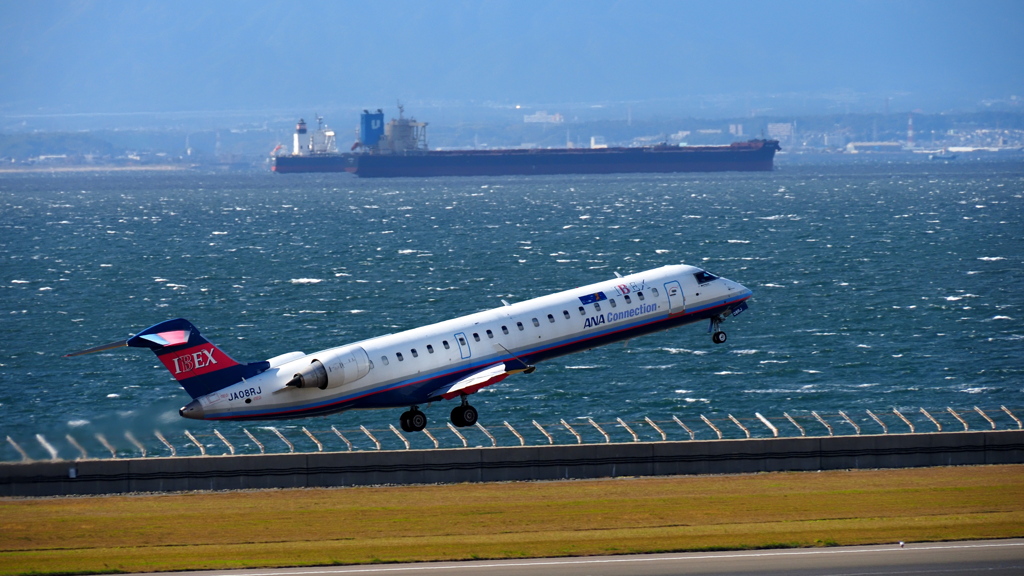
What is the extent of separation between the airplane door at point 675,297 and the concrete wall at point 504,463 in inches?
286

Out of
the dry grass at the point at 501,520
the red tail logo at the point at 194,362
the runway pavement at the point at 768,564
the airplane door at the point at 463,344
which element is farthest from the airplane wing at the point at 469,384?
the runway pavement at the point at 768,564

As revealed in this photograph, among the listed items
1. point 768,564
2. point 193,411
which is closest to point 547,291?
point 193,411

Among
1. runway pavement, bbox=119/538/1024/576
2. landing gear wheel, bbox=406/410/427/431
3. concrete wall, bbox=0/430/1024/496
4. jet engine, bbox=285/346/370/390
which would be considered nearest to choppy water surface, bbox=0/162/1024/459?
concrete wall, bbox=0/430/1024/496

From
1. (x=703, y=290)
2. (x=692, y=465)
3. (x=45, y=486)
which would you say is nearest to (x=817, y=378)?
(x=703, y=290)

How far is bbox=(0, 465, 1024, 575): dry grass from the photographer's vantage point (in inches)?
1535

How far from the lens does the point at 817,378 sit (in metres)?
77.9

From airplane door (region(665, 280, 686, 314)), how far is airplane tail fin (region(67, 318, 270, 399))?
1834 cm

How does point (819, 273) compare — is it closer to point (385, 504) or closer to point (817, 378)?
point (817, 378)

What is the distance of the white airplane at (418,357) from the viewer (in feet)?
150

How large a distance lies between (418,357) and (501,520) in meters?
7.49

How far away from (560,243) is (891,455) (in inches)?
4530

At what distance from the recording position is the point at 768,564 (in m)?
36.7

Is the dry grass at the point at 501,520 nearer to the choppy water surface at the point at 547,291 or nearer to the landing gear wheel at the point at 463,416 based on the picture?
the landing gear wheel at the point at 463,416

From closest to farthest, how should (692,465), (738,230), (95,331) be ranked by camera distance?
(692,465), (95,331), (738,230)
